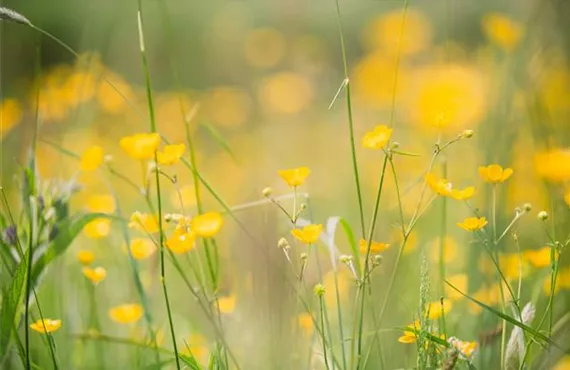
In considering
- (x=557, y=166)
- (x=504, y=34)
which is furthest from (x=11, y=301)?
(x=504, y=34)

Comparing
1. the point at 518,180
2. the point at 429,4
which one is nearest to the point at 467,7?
the point at 429,4

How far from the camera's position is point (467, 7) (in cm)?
553

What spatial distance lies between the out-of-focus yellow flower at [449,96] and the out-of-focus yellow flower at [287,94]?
533 mm

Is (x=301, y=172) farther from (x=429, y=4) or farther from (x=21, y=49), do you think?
(x=429, y=4)

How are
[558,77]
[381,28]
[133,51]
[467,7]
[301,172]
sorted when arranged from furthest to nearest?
1. [467,7]
2. [133,51]
3. [381,28]
4. [558,77]
5. [301,172]

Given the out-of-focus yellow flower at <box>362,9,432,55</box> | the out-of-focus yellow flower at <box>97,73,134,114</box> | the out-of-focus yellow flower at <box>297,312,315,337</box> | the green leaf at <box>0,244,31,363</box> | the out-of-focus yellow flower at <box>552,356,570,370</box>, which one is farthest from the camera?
the out-of-focus yellow flower at <box>362,9,432,55</box>

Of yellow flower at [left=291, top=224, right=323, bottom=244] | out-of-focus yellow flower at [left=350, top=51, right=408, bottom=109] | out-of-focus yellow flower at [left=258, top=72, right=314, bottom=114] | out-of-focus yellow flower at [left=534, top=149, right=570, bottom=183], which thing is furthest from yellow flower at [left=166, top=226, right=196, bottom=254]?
out-of-focus yellow flower at [left=258, top=72, right=314, bottom=114]

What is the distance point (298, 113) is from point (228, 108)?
1.02 feet

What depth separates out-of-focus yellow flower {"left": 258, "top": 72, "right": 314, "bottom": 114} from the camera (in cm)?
395

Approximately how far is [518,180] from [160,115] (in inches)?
84.6

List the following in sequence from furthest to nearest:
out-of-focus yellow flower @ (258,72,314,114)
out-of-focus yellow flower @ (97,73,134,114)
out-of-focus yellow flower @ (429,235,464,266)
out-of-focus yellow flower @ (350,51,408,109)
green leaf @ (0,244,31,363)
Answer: out-of-focus yellow flower @ (258,72,314,114), out-of-focus yellow flower @ (350,51,408,109), out-of-focus yellow flower @ (97,73,134,114), out-of-focus yellow flower @ (429,235,464,266), green leaf @ (0,244,31,363)

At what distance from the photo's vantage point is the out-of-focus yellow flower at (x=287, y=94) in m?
3.95

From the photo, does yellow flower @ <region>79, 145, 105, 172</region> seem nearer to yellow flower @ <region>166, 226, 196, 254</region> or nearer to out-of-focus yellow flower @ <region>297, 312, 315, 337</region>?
yellow flower @ <region>166, 226, 196, 254</region>

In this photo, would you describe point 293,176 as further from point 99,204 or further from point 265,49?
point 265,49
